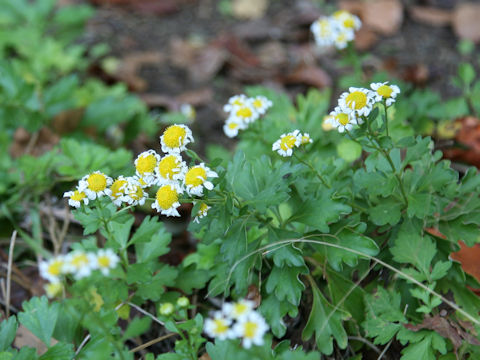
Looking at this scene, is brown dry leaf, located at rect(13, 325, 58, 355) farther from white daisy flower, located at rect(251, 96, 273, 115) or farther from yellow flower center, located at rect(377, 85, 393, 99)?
yellow flower center, located at rect(377, 85, 393, 99)

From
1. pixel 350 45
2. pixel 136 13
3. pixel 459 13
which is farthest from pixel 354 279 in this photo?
pixel 136 13

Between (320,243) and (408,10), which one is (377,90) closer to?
(320,243)

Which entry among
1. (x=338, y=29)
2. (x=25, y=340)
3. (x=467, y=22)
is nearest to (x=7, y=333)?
(x=25, y=340)

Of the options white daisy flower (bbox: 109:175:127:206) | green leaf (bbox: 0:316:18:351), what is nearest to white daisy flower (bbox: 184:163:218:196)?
white daisy flower (bbox: 109:175:127:206)

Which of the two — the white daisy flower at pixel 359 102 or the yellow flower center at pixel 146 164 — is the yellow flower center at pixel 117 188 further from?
the white daisy flower at pixel 359 102

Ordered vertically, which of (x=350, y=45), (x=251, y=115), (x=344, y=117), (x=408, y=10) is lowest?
(x=408, y=10)

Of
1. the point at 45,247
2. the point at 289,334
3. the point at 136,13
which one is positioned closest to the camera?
the point at 289,334

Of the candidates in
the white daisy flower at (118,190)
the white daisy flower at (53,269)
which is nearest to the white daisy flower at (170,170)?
the white daisy flower at (118,190)
